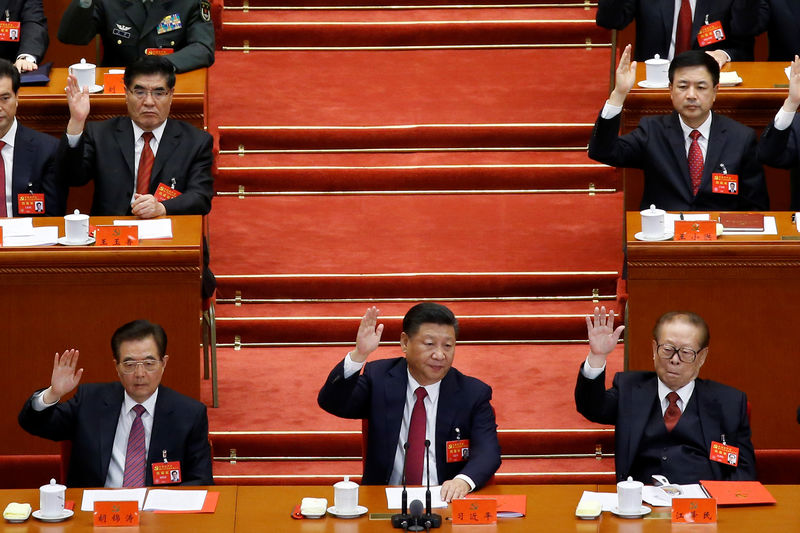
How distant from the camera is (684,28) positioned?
16.7 ft

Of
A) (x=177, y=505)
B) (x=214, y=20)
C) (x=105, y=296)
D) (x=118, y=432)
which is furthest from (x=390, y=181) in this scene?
(x=177, y=505)

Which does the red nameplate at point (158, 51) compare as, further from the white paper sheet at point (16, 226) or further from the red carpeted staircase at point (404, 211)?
the white paper sheet at point (16, 226)

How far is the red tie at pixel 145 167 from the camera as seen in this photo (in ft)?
14.1

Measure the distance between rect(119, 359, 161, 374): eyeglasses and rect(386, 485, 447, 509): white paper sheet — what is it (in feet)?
2.21

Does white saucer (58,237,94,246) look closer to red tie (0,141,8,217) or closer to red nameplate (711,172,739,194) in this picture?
red tie (0,141,8,217)

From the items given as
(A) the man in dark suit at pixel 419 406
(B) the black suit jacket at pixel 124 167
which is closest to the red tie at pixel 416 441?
(A) the man in dark suit at pixel 419 406

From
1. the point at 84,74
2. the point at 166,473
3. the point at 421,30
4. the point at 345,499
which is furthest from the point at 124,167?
the point at 421,30

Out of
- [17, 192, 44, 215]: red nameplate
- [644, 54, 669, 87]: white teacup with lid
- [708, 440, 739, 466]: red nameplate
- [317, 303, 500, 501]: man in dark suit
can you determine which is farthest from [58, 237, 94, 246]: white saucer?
[644, 54, 669, 87]: white teacup with lid

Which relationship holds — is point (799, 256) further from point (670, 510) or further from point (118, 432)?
point (118, 432)

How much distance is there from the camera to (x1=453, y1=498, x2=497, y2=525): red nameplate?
117 inches

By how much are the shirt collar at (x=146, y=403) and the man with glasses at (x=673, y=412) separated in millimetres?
1017

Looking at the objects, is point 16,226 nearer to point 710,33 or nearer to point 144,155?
point 144,155

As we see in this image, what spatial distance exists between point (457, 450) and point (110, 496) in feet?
2.74

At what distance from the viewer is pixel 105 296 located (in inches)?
150
